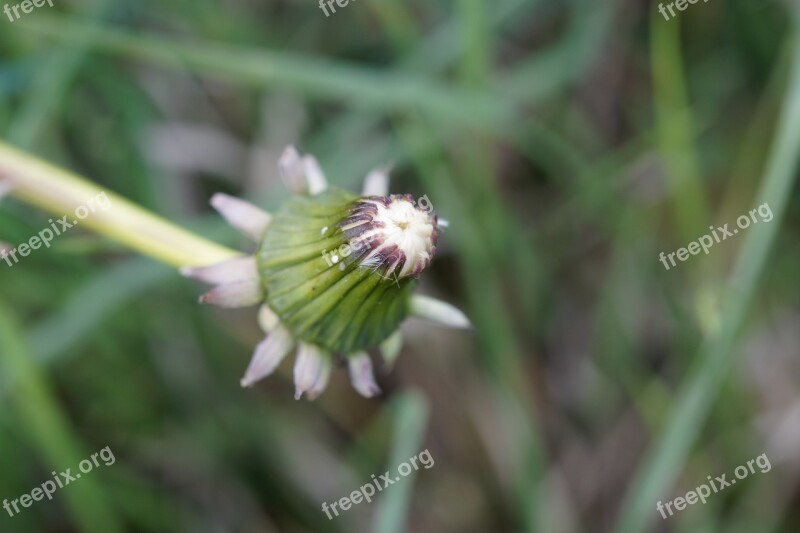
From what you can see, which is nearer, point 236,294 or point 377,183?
point 236,294

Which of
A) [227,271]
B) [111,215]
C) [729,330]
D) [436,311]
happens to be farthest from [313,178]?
[729,330]

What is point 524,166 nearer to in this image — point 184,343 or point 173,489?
point 184,343

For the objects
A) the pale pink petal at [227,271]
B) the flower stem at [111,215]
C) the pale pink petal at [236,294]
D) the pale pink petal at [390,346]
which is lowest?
the pale pink petal at [390,346]

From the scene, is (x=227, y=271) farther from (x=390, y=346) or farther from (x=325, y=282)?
(x=390, y=346)

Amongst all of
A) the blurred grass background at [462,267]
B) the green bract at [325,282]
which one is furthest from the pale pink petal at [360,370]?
the blurred grass background at [462,267]

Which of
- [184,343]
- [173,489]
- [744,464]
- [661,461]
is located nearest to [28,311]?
[184,343]

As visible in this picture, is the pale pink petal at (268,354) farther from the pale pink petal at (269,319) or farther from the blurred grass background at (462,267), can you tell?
the blurred grass background at (462,267)

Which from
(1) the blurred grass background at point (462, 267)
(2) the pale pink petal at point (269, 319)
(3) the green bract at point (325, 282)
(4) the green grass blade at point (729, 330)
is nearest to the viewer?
(3) the green bract at point (325, 282)
